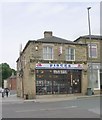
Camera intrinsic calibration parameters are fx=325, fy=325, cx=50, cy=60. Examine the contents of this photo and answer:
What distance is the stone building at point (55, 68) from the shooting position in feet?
124

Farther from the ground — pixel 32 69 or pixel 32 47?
pixel 32 47

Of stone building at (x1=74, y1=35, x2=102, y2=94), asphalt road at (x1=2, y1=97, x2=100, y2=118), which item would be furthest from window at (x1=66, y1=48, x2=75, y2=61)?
asphalt road at (x1=2, y1=97, x2=100, y2=118)

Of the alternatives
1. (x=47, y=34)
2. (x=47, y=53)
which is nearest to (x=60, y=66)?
(x=47, y=53)

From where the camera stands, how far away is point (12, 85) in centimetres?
7706

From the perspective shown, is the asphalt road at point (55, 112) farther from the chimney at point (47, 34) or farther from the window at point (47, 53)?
the chimney at point (47, 34)

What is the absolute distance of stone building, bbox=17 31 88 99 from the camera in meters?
37.7

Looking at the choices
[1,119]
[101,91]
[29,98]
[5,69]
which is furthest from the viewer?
[5,69]

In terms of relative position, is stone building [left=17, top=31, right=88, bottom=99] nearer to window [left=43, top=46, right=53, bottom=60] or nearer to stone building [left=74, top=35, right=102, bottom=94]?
window [left=43, top=46, right=53, bottom=60]

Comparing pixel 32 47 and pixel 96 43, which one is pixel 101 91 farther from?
pixel 32 47

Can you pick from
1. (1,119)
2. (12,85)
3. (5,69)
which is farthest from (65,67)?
(5,69)

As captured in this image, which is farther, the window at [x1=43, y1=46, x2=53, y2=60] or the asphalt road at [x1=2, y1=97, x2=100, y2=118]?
the window at [x1=43, y1=46, x2=53, y2=60]

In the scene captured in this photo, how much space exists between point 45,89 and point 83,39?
28.9 ft

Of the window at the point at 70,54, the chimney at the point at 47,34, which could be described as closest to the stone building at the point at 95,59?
the window at the point at 70,54

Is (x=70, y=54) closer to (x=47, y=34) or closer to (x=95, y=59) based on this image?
(x=95, y=59)
